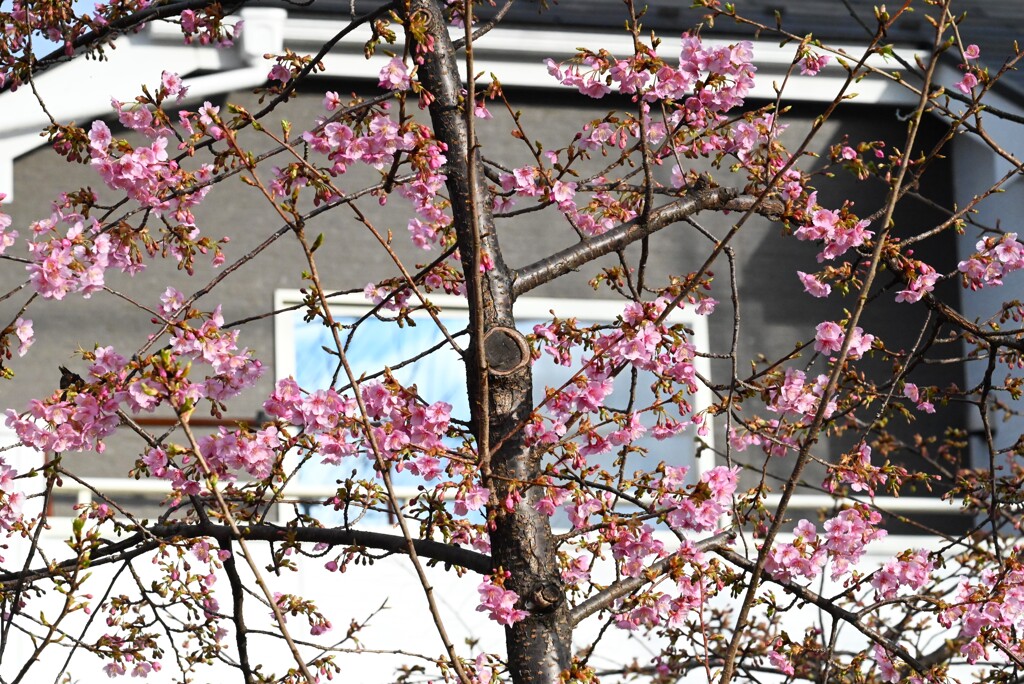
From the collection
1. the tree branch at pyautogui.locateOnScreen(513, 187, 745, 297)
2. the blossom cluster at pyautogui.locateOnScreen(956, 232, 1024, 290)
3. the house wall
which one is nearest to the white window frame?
the house wall

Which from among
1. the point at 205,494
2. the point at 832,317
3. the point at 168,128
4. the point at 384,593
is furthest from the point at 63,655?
the point at 832,317

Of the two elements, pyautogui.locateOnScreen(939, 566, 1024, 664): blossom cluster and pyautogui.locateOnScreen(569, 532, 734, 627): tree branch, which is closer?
pyautogui.locateOnScreen(569, 532, 734, 627): tree branch

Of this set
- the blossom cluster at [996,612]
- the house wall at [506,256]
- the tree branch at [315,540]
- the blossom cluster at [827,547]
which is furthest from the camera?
the house wall at [506,256]

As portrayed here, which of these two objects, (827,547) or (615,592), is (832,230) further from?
(615,592)

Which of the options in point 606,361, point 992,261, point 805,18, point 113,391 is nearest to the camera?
point 113,391

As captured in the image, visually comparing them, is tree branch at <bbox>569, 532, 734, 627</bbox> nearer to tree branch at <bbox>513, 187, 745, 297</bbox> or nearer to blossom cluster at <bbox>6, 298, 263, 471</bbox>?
tree branch at <bbox>513, 187, 745, 297</bbox>

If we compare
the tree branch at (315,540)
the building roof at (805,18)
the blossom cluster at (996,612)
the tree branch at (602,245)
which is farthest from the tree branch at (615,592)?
the building roof at (805,18)

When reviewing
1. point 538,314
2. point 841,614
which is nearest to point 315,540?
point 841,614

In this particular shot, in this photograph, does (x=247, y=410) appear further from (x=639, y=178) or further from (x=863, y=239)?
(x=863, y=239)

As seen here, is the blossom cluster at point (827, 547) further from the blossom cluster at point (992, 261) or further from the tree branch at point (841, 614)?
the blossom cluster at point (992, 261)

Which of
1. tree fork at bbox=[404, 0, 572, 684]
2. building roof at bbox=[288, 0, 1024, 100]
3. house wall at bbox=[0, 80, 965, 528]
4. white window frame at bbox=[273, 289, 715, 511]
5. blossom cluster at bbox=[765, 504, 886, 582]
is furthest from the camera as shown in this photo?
building roof at bbox=[288, 0, 1024, 100]

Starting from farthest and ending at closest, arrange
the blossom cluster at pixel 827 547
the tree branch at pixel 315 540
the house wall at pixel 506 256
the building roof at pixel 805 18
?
the building roof at pixel 805 18 → the house wall at pixel 506 256 → the blossom cluster at pixel 827 547 → the tree branch at pixel 315 540

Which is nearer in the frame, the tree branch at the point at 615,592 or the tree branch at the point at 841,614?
the tree branch at the point at 615,592

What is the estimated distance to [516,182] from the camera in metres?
2.84
